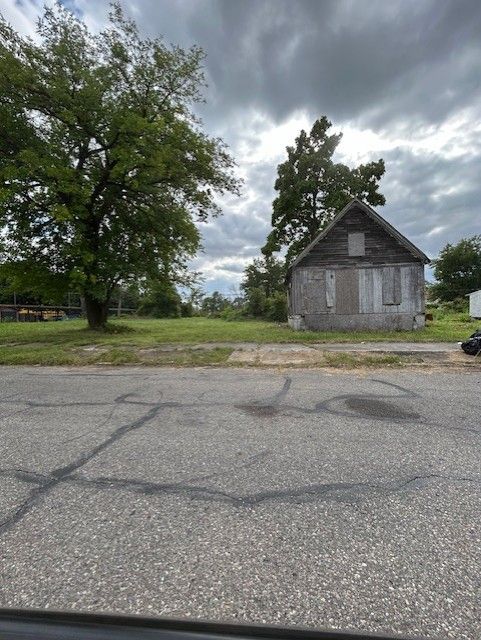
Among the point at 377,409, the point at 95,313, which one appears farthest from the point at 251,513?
the point at 95,313

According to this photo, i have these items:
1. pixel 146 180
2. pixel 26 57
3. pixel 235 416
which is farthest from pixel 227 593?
pixel 26 57

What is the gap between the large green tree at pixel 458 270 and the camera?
49.5 meters

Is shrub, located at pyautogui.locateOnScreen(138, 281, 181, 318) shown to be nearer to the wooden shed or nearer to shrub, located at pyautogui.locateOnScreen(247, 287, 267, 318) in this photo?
shrub, located at pyautogui.locateOnScreen(247, 287, 267, 318)

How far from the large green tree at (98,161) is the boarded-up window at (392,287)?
966cm

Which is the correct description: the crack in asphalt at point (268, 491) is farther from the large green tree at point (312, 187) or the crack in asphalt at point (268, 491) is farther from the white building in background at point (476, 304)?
the white building in background at point (476, 304)

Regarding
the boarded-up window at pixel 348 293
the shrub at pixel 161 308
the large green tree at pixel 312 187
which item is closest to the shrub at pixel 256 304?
the large green tree at pixel 312 187

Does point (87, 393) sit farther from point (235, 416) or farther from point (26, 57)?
point (26, 57)

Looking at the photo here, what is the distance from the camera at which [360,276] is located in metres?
16.6

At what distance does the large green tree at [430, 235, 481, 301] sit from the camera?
1949 inches

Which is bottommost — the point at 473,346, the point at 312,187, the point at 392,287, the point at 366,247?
the point at 473,346

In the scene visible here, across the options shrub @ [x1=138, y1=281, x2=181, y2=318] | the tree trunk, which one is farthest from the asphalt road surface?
shrub @ [x1=138, y1=281, x2=181, y2=318]

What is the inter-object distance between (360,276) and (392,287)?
159cm

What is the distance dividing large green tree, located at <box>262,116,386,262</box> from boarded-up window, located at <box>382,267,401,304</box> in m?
13.1

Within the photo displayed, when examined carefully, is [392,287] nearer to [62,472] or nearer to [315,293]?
[315,293]
